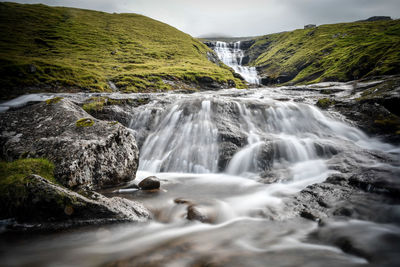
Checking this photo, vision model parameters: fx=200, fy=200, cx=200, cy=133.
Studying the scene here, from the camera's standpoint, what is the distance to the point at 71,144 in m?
6.02

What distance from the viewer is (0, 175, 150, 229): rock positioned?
3.92 m

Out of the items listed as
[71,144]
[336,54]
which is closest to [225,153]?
[71,144]

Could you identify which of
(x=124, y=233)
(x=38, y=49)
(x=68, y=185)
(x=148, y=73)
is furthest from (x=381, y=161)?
(x=38, y=49)

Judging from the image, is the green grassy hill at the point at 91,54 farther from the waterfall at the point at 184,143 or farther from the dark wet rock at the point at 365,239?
the dark wet rock at the point at 365,239

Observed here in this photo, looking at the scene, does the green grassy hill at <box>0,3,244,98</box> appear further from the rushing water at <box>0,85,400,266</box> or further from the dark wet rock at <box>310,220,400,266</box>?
the dark wet rock at <box>310,220,400,266</box>

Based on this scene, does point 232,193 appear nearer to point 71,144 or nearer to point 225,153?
point 225,153

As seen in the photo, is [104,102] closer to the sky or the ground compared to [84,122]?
closer to the sky

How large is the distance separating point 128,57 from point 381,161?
55.7 meters

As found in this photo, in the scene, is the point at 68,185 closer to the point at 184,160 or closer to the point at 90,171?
the point at 90,171

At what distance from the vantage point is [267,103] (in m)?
14.6

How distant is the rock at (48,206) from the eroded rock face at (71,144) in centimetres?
130

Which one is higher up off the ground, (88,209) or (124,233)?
(88,209)

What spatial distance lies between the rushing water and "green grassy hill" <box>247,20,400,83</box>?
23.3m

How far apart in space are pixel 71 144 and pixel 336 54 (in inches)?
2804
